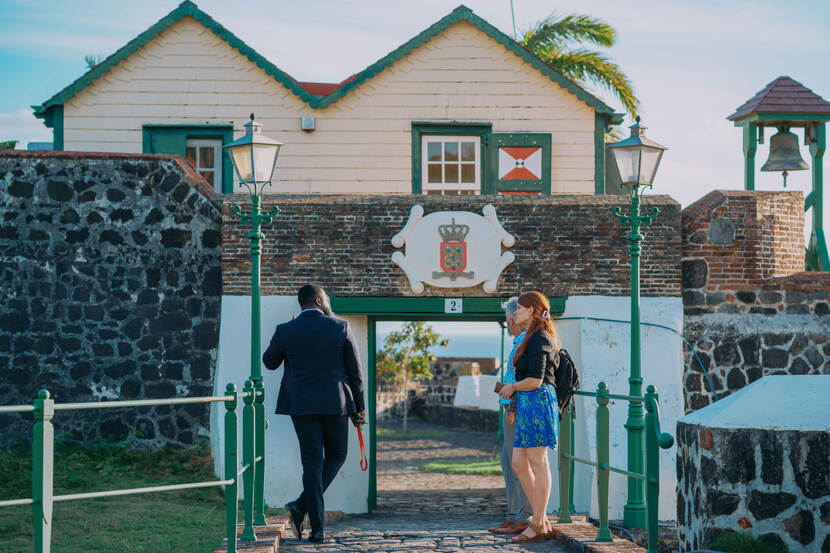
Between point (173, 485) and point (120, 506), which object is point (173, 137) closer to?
point (120, 506)

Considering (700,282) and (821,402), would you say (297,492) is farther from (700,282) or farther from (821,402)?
(821,402)

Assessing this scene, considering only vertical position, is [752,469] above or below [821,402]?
below

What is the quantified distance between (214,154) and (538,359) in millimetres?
9826

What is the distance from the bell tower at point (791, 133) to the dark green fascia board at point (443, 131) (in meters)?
3.62

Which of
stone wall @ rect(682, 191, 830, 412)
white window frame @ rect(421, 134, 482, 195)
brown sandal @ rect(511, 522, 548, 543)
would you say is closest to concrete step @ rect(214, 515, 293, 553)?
brown sandal @ rect(511, 522, 548, 543)

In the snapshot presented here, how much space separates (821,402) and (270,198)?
830 cm

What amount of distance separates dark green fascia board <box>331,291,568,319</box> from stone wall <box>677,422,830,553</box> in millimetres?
6802

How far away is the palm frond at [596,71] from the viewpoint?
20.8 metres

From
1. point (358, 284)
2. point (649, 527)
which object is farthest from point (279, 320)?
point (649, 527)

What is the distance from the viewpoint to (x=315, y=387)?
7312 millimetres

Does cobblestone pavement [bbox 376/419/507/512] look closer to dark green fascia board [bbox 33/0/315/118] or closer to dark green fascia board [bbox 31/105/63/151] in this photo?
dark green fascia board [bbox 33/0/315/118]

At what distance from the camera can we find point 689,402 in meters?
12.8

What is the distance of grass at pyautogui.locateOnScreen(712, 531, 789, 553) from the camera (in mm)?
5523

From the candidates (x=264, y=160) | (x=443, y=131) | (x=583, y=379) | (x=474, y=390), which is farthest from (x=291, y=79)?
(x=474, y=390)
